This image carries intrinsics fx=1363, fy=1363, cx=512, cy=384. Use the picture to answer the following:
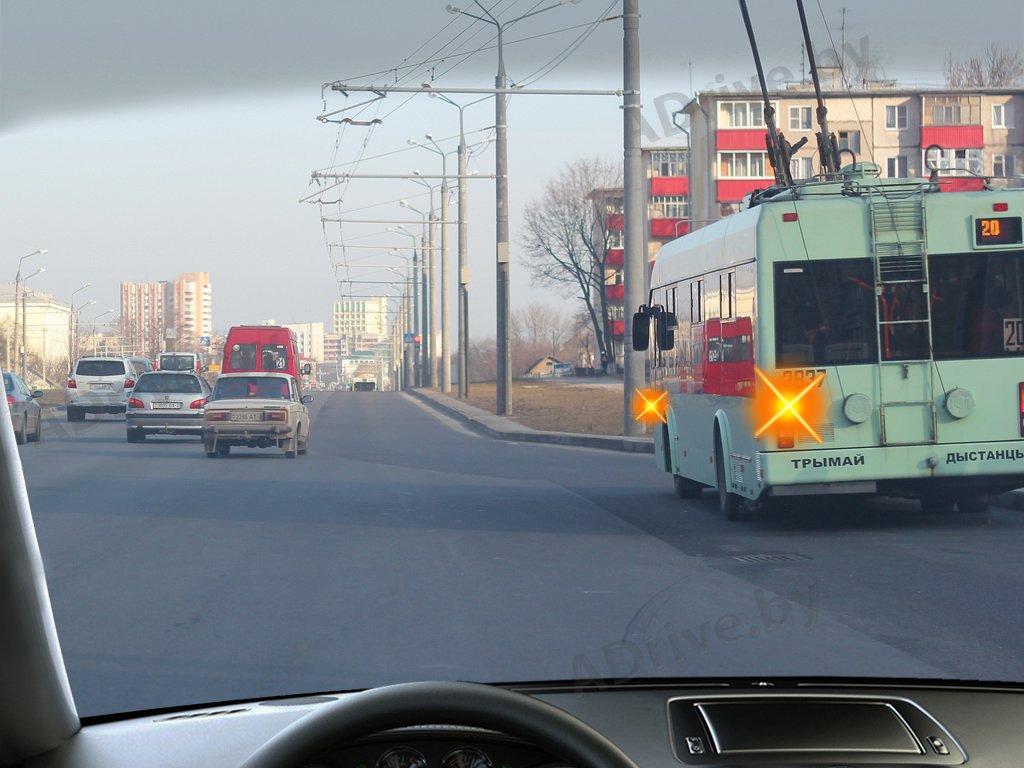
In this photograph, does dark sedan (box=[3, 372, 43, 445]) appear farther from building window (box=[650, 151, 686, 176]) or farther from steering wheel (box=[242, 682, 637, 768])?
building window (box=[650, 151, 686, 176])

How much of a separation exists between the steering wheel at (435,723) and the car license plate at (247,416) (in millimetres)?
21318

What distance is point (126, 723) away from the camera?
3176 millimetres

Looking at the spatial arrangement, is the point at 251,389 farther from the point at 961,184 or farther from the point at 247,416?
the point at 961,184

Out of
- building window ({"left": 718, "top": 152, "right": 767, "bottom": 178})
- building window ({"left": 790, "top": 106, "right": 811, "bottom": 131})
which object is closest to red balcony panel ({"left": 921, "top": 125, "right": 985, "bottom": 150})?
building window ({"left": 718, "top": 152, "right": 767, "bottom": 178})

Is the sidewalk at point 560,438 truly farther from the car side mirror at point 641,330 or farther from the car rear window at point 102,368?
the car rear window at point 102,368

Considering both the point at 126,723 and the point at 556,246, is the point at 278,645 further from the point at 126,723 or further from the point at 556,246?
the point at 556,246

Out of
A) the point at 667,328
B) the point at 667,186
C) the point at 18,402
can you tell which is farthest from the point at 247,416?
the point at 667,186

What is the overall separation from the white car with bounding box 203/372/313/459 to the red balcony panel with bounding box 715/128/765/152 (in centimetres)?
2626

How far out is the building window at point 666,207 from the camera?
76.5m

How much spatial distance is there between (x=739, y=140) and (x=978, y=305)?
42.6 meters

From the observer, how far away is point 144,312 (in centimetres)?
684

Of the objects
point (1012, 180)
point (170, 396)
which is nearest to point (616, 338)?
point (170, 396)

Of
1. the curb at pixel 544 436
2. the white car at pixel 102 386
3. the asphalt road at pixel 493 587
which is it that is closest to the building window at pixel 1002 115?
the curb at pixel 544 436

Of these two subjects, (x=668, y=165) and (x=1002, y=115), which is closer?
(x=1002, y=115)
